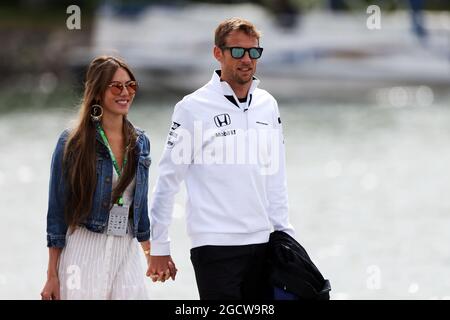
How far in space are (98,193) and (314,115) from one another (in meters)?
18.1

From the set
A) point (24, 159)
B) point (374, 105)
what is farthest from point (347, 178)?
point (374, 105)

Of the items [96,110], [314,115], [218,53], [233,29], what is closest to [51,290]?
[96,110]

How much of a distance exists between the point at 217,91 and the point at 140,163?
17.4 inches

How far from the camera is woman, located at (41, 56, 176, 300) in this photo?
16.4 feet

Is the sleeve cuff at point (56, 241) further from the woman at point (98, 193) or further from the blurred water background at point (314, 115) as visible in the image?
the blurred water background at point (314, 115)

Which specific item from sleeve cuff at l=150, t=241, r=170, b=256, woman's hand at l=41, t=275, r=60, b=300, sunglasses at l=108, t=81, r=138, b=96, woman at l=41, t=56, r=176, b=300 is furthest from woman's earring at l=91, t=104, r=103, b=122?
woman's hand at l=41, t=275, r=60, b=300

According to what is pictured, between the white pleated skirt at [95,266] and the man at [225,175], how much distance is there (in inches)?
5.9

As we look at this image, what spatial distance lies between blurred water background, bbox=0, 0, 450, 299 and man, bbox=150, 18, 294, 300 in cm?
81

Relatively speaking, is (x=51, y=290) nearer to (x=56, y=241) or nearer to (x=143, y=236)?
(x=56, y=241)

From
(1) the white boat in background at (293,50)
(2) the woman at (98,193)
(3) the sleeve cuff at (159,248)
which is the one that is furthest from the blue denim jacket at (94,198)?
(1) the white boat in background at (293,50)

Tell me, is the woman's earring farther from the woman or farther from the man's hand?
the man's hand

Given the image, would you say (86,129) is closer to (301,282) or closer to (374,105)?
(301,282)

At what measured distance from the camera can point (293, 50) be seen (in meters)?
27.6
